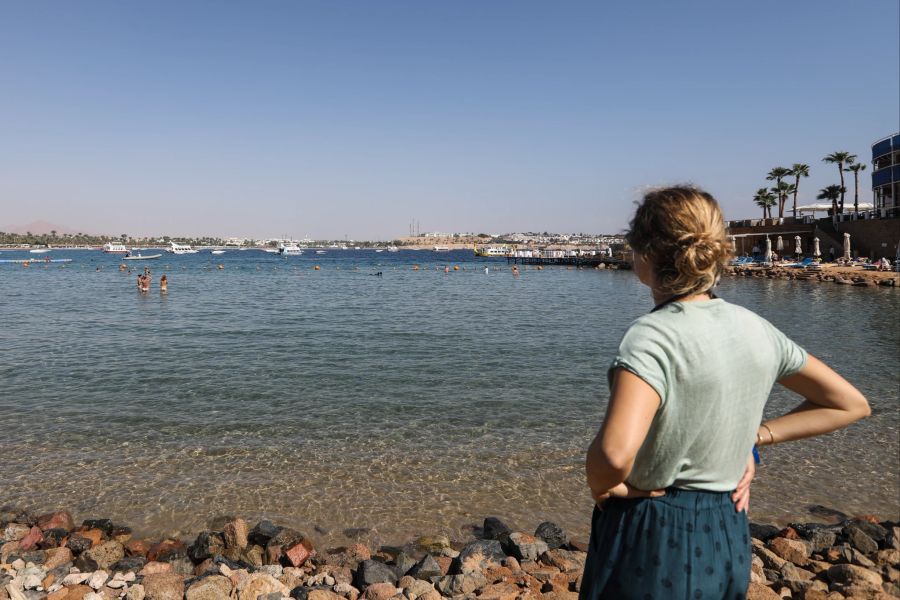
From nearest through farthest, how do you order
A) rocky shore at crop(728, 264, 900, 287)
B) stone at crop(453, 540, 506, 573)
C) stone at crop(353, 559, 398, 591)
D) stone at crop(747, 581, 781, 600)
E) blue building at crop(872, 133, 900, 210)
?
1. stone at crop(747, 581, 781, 600)
2. stone at crop(353, 559, 398, 591)
3. stone at crop(453, 540, 506, 573)
4. rocky shore at crop(728, 264, 900, 287)
5. blue building at crop(872, 133, 900, 210)

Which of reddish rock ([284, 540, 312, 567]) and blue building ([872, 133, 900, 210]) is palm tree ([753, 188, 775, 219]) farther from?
reddish rock ([284, 540, 312, 567])

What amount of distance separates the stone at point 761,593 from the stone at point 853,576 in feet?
3.05

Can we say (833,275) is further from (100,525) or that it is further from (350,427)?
(100,525)

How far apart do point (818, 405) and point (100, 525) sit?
8044 millimetres

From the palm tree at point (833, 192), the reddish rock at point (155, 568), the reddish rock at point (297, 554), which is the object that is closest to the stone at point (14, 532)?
the reddish rock at point (155, 568)

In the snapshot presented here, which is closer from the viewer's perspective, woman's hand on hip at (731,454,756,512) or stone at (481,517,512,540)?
woman's hand on hip at (731,454,756,512)

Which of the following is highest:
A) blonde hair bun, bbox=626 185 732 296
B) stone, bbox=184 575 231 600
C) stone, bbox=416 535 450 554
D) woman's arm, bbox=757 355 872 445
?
blonde hair bun, bbox=626 185 732 296

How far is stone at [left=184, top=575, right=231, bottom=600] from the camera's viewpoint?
539cm

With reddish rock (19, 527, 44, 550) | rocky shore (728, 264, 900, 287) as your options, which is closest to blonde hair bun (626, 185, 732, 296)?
reddish rock (19, 527, 44, 550)

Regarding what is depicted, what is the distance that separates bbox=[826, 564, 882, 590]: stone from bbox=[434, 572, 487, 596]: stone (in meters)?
3.43

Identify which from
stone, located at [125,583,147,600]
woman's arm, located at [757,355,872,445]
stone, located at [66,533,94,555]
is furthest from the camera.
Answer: stone, located at [66,533,94,555]

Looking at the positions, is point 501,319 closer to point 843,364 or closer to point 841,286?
point 843,364

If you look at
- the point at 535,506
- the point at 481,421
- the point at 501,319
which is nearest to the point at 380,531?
the point at 535,506

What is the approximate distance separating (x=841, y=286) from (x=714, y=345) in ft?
158
